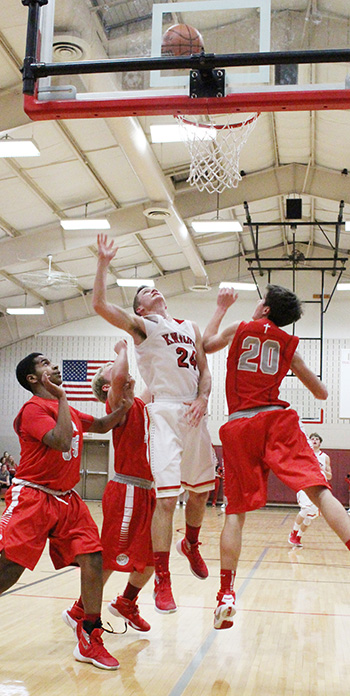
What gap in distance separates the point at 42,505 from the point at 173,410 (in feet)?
3.51

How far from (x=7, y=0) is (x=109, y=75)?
5163mm

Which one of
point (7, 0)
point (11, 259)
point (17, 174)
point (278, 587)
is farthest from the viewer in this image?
point (11, 259)

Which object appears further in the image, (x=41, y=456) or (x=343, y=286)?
(x=343, y=286)

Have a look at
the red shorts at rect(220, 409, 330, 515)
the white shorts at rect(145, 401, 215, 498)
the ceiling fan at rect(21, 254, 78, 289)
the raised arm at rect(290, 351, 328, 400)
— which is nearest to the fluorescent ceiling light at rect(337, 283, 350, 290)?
the ceiling fan at rect(21, 254, 78, 289)

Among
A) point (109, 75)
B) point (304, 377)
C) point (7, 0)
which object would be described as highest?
point (7, 0)

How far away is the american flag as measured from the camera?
79.7 ft

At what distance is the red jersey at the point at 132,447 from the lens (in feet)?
18.1

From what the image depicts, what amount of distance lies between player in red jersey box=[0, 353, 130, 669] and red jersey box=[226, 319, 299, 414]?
1176 mm

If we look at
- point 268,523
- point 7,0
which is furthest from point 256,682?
point 268,523

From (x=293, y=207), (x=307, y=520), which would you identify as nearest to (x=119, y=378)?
(x=307, y=520)

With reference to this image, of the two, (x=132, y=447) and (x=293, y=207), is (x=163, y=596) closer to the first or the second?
(x=132, y=447)

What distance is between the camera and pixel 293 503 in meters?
23.0

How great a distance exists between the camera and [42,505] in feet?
15.9

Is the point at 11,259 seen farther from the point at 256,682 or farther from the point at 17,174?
the point at 256,682
